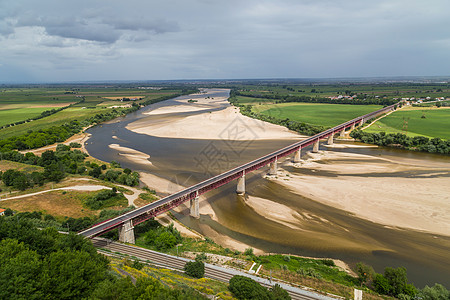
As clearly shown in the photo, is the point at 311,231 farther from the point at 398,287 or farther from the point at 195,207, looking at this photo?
the point at 195,207

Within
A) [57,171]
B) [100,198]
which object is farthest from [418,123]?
[57,171]

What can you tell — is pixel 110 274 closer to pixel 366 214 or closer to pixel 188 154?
pixel 366 214

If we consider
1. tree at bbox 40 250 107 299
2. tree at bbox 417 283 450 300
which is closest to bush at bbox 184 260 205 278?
tree at bbox 40 250 107 299

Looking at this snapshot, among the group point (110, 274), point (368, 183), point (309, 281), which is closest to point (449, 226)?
point (368, 183)

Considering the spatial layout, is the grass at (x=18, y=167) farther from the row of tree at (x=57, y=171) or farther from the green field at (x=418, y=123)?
the green field at (x=418, y=123)

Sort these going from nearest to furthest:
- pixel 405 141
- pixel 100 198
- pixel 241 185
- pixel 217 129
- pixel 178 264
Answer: pixel 178 264, pixel 100 198, pixel 241 185, pixel 405 141, pixel 217 129
